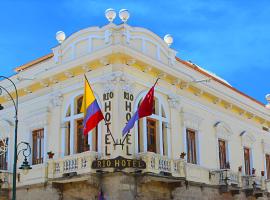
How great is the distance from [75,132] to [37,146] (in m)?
2.84

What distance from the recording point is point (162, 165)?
21.1 metres

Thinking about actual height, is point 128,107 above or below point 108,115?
above

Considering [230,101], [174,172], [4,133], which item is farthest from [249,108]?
[4,133]

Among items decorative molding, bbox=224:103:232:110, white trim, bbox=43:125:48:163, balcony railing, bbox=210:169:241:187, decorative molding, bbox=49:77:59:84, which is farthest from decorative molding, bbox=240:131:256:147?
white trim, bbox=43:125:48:163

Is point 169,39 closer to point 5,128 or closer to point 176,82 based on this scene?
point 176,82

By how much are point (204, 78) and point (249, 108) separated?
4208 mm

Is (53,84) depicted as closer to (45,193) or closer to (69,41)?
(69,41)

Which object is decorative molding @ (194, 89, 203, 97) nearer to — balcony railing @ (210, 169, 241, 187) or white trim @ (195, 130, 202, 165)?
white trim @ (195, 130, 202, 165)

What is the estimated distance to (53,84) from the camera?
79.0 ft

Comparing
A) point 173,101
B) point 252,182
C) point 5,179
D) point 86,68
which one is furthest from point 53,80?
point 252,182

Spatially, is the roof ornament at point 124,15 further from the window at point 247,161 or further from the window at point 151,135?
Result: the window at point 247,161

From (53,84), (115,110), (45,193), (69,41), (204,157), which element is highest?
(69,41)

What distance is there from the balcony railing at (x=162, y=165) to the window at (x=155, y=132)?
0.94 meters

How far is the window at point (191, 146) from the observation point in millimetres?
24805
